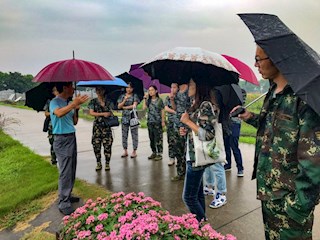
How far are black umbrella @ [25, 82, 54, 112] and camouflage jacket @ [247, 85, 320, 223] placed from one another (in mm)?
3185

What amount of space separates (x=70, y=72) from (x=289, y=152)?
8.05ft

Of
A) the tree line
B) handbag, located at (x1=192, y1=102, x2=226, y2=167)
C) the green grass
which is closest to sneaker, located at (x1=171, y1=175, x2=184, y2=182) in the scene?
the green grass

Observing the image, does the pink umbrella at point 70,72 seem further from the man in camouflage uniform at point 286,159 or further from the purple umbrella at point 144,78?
the purple umbrella at point 144,78

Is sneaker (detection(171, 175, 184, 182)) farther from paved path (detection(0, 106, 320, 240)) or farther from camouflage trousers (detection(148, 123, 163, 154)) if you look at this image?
camouflage trousers (detection(148, 123, 163, 154))

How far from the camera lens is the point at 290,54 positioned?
1566 mm

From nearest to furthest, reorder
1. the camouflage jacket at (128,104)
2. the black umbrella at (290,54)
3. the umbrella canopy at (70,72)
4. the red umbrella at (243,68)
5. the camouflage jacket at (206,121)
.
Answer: the black umbrella at (290,54)
the camouflage jacket at (206,121)
the umbrella canopy at (70,72)
the red umbrella at (243,68)
the camouflage jacket at (128,104)

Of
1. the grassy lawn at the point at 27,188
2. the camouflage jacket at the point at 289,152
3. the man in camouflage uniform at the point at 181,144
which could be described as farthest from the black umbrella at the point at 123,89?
the camouflage jacket at the point at 289,152

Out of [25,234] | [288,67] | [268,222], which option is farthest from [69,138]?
[288,67]

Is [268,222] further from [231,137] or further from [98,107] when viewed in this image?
[98,107]

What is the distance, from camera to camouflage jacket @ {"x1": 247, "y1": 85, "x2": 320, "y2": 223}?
4.95ft

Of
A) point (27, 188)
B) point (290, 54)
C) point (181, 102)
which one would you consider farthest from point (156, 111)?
point (290, 54)

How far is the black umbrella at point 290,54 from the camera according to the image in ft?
4.75

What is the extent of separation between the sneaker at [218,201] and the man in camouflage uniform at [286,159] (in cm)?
180

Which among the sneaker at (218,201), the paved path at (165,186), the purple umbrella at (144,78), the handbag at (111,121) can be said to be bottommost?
the paved path at (165,186)
